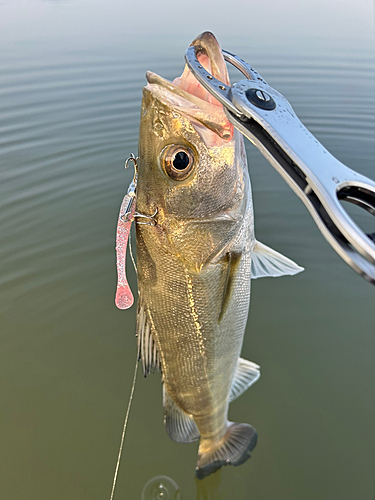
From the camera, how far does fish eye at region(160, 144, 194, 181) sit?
182cm

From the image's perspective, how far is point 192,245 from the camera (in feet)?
6.41

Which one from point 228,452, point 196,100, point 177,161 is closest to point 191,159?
point 177,161

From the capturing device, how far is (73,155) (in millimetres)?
6688

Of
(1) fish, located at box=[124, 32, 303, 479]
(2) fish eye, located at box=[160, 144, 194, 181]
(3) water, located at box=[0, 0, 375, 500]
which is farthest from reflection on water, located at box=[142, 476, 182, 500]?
(2) fish eye, located at box=[160, 144, 194, 181]

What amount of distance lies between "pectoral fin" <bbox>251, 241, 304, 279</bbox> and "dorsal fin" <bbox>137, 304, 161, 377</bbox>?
722 millimetres

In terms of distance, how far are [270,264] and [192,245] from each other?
2.20ft

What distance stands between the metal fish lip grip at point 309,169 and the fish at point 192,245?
0.50m

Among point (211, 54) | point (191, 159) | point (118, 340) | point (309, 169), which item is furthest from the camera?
point (118, 340)

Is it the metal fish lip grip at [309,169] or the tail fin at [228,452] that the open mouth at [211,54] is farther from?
the tail fin at [228,452]

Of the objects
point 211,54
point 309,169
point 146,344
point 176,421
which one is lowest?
point 176,421

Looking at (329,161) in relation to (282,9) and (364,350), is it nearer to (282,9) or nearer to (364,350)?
(364,350)

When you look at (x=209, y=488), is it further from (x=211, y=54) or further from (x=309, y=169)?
(x=211, y=54)

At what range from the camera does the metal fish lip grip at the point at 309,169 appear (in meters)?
0.98

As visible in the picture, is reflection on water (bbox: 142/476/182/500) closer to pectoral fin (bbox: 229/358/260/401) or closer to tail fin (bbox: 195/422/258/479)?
tail fin (bbox: 195/422/258/479)
